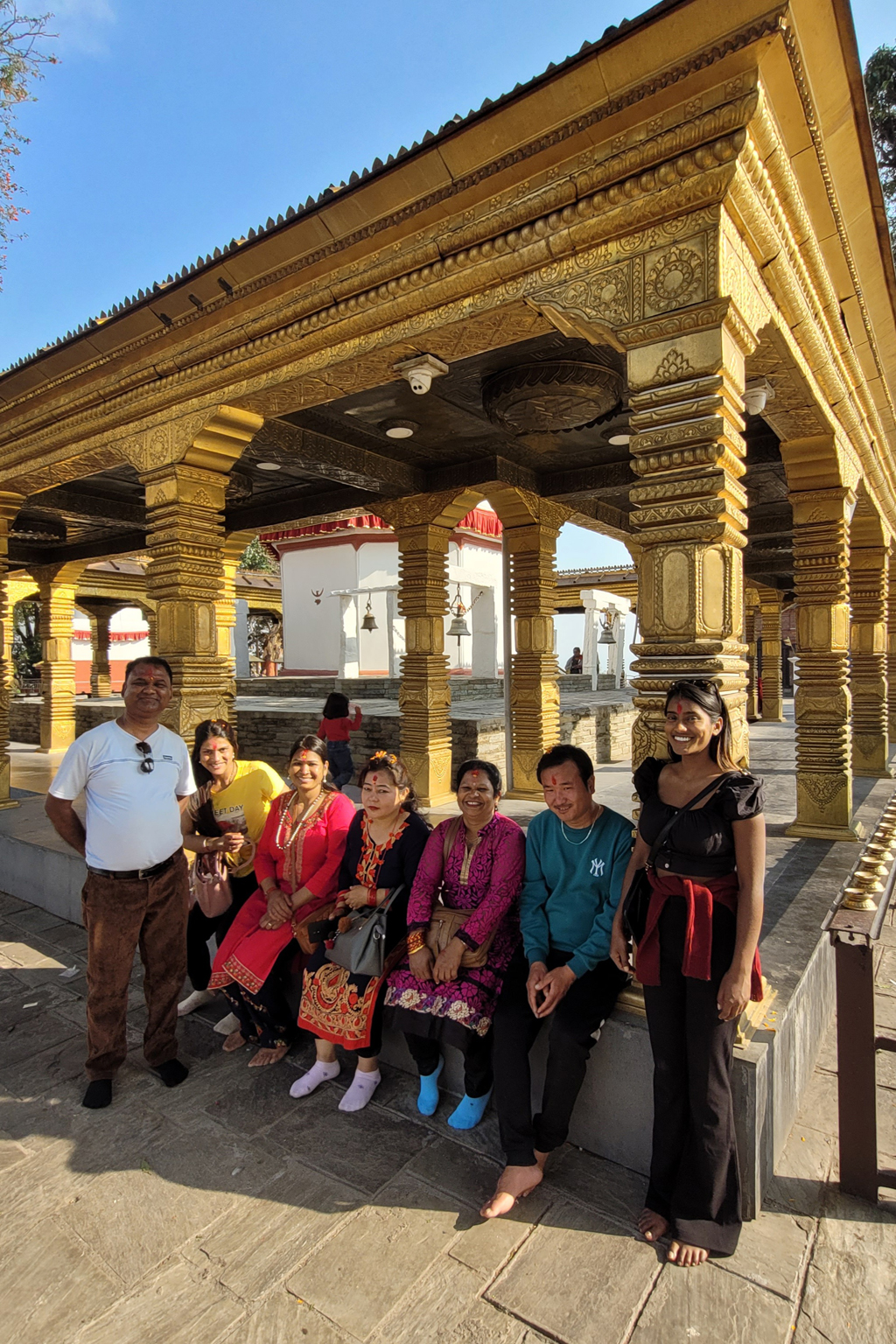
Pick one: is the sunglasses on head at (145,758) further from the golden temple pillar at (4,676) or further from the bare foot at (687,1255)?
the golden temple pillar at (4,676)

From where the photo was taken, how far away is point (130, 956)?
3070 mm

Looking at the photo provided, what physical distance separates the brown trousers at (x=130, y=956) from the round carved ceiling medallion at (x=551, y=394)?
3.62 m

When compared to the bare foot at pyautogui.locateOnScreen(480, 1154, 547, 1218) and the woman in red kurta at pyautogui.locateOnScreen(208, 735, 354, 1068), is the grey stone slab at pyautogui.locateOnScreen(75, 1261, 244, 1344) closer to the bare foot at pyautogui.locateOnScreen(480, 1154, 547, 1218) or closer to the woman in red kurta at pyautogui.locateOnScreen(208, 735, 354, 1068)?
the bare foot at pyautogui.locateOnScreen(480, 1154, 547, 1218)

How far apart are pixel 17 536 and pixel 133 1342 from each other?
11872 millimetres

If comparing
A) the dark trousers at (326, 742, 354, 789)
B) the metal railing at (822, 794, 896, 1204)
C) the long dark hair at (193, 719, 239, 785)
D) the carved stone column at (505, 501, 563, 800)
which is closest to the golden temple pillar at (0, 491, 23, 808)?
the dark trousers at (326, 742, 354, 789)

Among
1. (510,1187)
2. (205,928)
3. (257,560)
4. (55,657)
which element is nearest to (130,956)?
(205,928)

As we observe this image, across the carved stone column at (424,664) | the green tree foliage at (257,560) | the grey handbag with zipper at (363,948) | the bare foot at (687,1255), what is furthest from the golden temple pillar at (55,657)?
the green tree foliage at (257,560)

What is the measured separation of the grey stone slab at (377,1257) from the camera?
6.44 ft

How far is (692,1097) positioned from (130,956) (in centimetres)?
226

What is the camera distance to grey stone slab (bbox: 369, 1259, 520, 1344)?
6.11 feet

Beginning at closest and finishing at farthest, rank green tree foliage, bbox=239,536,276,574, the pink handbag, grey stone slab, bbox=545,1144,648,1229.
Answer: grey stone slab, bbox=545,1144,648,1229, the pink handbag, green tree foliage, bbox=239,536,276,574

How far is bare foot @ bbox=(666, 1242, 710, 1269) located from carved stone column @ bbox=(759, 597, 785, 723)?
15.9 meters

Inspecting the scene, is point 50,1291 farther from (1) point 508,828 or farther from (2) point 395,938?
(1) point 508,828

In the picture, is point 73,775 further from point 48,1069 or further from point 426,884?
point 426,884
